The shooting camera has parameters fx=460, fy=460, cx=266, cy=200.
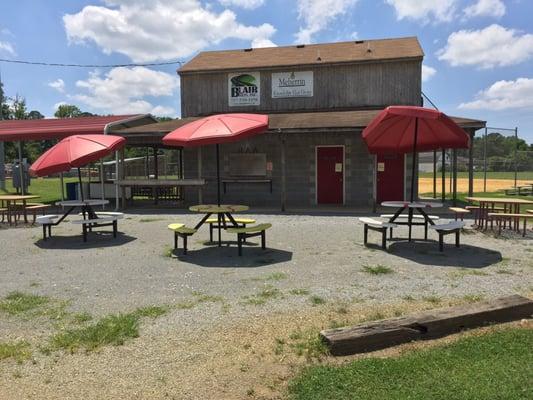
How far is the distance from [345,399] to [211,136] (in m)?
5.52

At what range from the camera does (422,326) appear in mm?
4164

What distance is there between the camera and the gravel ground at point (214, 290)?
353 centimetres

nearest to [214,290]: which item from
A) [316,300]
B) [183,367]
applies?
[316,300]

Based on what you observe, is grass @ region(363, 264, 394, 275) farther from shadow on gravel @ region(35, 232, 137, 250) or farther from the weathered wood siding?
the weathered wood siding

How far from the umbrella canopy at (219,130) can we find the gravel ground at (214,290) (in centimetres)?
204

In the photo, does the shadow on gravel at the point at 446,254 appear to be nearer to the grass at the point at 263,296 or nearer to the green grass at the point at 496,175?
the grass at the point at 263,296

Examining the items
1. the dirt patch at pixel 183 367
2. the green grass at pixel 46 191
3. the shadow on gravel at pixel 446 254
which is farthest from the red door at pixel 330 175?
the dirt patch at pixel 183 367

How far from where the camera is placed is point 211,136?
25.6 ft

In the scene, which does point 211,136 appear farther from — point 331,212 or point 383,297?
point 331,212

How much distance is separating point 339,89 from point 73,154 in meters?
12.4

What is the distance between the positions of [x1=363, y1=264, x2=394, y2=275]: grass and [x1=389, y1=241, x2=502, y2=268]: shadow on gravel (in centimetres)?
83

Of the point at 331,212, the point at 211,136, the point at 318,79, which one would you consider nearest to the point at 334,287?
the point at 211,136

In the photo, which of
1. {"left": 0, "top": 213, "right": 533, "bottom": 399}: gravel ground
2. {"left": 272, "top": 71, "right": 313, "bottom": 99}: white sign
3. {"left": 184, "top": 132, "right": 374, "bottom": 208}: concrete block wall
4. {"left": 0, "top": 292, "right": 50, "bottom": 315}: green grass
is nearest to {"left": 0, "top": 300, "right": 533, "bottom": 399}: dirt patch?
{"left": 0, "top": 213, "right": 533, "bottom": 399}: gravel ground

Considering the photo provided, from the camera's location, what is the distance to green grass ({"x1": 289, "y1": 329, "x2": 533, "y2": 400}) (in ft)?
10.2
